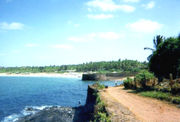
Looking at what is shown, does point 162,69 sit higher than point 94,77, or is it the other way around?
point 162,69

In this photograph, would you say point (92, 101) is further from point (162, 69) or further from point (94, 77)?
point (94, 77)

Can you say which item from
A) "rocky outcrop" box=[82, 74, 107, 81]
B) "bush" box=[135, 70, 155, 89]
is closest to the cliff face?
"bush" box=[135, 70, 155, 89]

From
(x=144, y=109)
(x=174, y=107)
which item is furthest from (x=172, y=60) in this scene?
(x=144, y=109)

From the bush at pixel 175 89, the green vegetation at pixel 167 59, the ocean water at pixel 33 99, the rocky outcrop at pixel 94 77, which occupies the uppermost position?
the green vegetation at pixel 167 59

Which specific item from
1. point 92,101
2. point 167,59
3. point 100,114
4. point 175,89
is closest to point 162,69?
point 167,59

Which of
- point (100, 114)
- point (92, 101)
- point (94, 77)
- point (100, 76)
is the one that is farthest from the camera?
point (100, 76)

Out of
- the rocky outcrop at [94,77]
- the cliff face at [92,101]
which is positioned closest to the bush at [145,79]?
the cliff face at [92,101]

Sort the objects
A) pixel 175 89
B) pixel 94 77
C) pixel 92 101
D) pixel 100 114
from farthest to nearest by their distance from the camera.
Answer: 1. pixel 94 77
2. pixel 92 101
3. pixel 175 89
4. pixel 100 114

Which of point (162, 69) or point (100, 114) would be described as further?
point (162, 69)

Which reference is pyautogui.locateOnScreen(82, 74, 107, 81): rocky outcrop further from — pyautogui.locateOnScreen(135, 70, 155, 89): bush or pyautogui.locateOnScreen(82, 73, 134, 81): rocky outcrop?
pyautogui.locateOnScreen(135, 70, 155, 89): bush

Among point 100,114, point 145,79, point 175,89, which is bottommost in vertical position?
point 100,114

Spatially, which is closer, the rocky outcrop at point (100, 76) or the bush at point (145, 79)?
the bush at point (145, 79)

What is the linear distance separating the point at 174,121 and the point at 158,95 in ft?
21.8

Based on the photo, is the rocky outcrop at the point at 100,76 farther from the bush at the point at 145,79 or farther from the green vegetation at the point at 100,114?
the green vegetation at the point at 100,114
